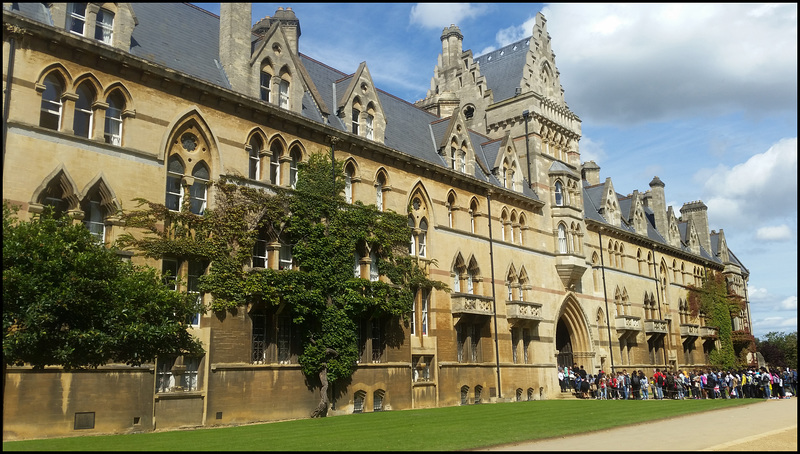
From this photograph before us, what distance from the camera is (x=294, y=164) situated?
2716cm

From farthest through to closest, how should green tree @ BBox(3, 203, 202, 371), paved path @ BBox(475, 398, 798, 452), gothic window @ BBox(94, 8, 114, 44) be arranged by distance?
gothic window @ BBox(94, 8, 114, 44)
green tree @ BBox(3, 203, 202, 371)
paved path @ BBox(475, 398, 798, 452)

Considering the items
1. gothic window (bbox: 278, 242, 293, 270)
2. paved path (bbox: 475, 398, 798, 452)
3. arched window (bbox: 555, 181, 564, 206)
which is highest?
arched window (bbox: 555, 181, 564, 206)

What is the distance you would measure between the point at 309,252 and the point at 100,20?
1074 cm

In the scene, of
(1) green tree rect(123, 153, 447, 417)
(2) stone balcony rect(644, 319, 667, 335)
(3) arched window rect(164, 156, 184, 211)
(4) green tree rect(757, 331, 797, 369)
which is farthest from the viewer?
(4) green tree rect(757, 331, 797, 369)

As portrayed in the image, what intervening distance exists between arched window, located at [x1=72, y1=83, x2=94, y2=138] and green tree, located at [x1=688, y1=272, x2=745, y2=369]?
52766 mm

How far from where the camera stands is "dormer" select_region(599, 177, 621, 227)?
50781 mm

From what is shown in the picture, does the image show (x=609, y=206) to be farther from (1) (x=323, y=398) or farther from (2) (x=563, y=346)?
(1) (x=323, y=398)

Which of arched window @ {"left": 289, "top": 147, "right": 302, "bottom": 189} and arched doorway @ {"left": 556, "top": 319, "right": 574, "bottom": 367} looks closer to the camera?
arched window @ {"left": 289, "top": 147, "right": 302, "bottom": 189}

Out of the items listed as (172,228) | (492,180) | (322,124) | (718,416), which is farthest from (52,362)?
(492,180)

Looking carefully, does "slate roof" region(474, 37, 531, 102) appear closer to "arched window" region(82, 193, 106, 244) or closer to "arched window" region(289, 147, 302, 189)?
"arched window" region(289, 147, 302, 189)

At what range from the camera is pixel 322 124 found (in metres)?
27.5

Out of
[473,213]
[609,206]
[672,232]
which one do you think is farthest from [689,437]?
[672,232]

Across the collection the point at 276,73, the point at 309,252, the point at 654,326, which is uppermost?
the point at 276,73

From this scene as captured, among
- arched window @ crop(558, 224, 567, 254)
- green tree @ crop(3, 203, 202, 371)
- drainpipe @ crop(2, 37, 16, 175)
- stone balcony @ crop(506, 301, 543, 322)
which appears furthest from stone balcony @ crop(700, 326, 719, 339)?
drainpipe @ crop(2, 37, 16, 175)
